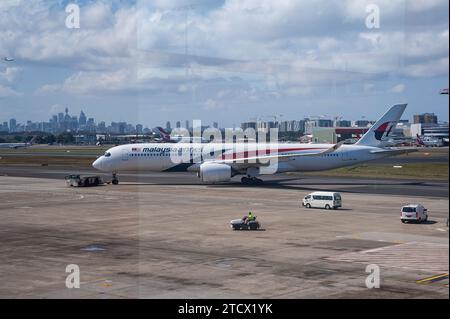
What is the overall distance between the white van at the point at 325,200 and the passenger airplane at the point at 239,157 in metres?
23.8

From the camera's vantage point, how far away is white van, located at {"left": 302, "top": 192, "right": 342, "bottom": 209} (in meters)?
62.5

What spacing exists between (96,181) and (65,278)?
59501 millimetres

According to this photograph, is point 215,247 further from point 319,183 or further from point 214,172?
point 319,183

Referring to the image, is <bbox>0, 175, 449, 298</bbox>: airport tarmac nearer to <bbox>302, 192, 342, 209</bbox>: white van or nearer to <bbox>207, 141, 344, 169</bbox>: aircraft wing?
<bbox>302, 192, 342, 209</bbox>: white van

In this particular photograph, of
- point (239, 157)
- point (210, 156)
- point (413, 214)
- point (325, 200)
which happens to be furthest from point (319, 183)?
point (413, 214)

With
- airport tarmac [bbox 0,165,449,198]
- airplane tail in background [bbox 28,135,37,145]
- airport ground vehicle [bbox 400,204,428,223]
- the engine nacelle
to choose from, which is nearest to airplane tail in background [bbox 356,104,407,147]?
airport tarmac [bbox 0,165,449,198]

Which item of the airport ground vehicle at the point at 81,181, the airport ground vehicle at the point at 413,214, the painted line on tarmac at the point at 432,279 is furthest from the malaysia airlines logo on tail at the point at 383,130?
the painted line on tarmac at the point at 432,279

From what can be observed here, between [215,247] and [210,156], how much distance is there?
4781 cm

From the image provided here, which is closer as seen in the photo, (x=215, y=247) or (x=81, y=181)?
(x=215, y=247)

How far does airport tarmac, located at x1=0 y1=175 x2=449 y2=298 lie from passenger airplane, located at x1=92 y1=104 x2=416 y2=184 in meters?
14.3

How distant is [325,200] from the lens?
207 feet

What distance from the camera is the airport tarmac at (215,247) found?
101ft

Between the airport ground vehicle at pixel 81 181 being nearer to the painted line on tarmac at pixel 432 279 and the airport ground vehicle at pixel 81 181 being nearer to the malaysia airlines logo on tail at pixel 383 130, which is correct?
the malaysia airlines logo on tail at pixel 383 130

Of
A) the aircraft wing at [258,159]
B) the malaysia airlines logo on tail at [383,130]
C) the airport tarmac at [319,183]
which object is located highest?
the malaysia airlines logo on tail at [383,130]
